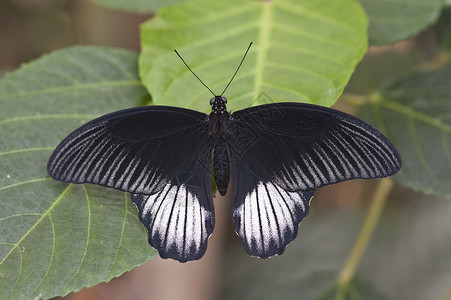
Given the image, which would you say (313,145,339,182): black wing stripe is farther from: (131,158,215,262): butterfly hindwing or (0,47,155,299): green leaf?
(0,47,155,299): green leaf

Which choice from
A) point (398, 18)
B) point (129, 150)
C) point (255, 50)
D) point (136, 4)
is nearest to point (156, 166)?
point (129, 150)

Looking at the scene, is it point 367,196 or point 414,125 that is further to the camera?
point 367,196

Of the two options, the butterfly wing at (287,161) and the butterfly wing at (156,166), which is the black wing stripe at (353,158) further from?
the butterfly wing at (156,166)

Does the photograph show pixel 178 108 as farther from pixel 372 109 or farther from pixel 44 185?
pixel 372 109

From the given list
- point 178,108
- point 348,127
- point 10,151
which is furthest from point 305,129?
point 10,151

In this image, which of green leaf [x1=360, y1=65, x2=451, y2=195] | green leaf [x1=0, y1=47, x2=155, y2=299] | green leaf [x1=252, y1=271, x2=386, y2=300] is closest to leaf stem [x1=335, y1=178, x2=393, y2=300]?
green leaf [x1=252, y1=271, x2=386, y2=300]

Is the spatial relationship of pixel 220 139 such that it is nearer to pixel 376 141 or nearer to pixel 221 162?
pixel 221 162
